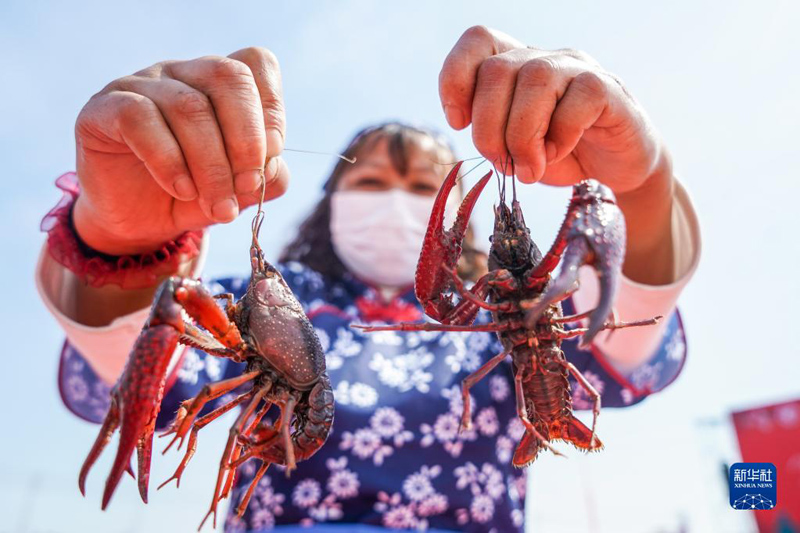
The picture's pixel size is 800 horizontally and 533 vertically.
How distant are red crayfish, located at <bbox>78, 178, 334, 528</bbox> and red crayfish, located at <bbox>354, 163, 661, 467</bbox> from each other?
0.30 metres

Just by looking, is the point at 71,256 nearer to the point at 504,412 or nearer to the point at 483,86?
the point at 483,86

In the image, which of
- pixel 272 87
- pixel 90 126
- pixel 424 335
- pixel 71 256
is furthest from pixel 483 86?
pixel 424 335

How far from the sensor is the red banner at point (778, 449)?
115 inches

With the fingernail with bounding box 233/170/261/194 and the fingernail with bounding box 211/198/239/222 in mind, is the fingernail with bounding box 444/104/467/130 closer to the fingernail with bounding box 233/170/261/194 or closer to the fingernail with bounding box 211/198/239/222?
the fingernail with bounding box 233/170/261/194

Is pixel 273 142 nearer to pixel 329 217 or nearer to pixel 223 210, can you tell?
pixel 223 210

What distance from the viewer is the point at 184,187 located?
2.14m

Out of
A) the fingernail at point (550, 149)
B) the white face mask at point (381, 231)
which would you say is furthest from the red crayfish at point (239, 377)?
the white face mask at point (381, 231)

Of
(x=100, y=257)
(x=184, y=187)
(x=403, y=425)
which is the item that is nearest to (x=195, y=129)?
(x=184, y=187)

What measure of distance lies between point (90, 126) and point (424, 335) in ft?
8.86

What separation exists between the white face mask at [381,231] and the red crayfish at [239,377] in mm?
2394

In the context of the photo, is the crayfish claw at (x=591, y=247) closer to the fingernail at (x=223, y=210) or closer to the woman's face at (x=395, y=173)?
the fingernail at (x=223, y=210)

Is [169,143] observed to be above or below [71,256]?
above

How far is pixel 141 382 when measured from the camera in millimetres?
1646

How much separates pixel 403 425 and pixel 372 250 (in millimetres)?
1420
